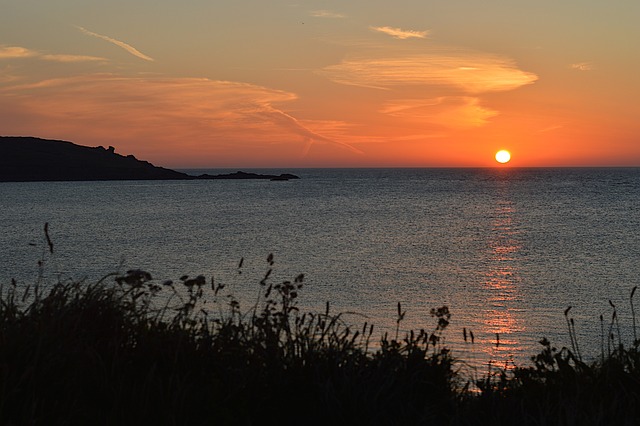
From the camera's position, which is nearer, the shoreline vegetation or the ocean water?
the shoreline vegetation

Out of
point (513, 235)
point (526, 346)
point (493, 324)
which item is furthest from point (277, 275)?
point (513, 235)

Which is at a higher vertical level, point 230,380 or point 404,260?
point 230,380

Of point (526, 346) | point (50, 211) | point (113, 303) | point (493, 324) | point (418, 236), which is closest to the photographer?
point (113, 303)

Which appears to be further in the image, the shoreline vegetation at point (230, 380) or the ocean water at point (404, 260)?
the ocean water at point (404, 260)

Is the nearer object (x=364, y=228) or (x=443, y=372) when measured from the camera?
(x=443, y=372)

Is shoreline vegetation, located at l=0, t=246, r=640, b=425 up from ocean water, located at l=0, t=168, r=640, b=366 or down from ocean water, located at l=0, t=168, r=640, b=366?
up

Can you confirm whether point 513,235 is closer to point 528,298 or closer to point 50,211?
point 528,298

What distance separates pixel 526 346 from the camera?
58.1ft

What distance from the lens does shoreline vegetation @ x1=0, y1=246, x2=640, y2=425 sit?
6.18 metres

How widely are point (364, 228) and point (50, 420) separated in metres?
54.8

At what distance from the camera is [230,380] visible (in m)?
6.91

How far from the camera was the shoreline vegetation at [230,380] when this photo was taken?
20.3 ft

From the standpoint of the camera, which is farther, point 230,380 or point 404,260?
point 404,260

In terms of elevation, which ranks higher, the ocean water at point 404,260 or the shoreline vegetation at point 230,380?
the shoreline vegetation at point 230,380
